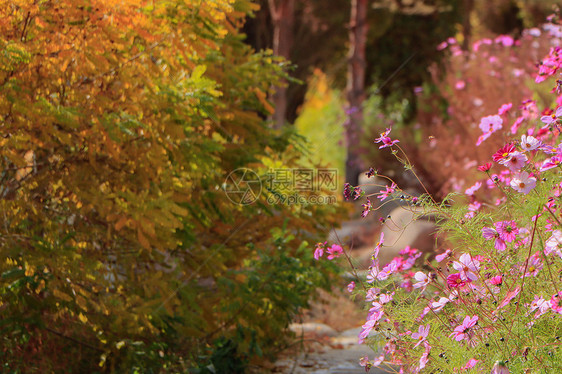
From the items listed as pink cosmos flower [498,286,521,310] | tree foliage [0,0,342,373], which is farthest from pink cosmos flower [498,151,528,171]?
tree foliage [0,0,342,373]

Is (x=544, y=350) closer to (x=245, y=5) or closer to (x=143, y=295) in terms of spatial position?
(x=143, y=295)

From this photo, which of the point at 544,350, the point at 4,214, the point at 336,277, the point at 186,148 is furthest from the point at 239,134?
the point at 544,350

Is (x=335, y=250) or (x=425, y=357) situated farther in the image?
(x=335, y=250)

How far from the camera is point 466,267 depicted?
3.17m

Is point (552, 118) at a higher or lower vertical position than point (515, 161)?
higher

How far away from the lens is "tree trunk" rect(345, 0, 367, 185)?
1484 cm

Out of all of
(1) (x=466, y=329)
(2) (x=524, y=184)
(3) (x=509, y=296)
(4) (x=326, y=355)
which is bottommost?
(4) (x=326, y=355)

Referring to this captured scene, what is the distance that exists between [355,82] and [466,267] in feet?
40.3

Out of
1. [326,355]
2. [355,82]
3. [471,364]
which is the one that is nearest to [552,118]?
[471,364]

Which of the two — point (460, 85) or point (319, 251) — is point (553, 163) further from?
point (460, 85)

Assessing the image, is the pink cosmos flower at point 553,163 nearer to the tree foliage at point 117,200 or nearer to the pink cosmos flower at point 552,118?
the pink cosmos flower at point 552,118

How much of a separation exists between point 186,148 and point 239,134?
1.07m

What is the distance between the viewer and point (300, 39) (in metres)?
20.3

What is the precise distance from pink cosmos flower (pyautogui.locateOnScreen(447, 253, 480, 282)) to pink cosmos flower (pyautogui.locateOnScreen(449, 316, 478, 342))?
0.20 metres
